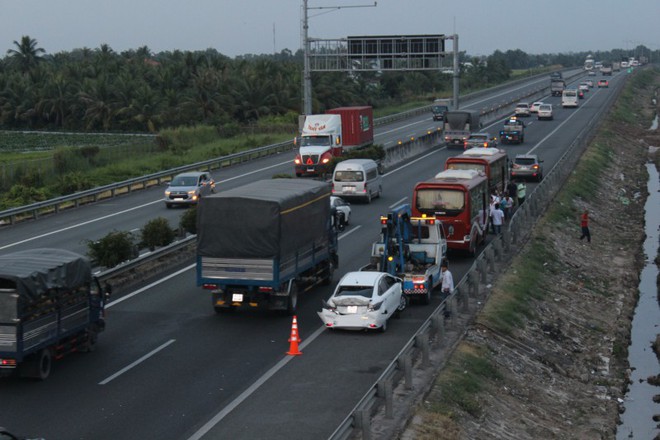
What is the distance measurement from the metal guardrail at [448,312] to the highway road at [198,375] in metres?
0.96

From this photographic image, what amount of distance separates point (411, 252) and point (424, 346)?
27.8 ft

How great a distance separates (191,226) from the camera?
125 ft

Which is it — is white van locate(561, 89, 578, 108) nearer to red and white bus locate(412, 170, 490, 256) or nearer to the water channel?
the water channel

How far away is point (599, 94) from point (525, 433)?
13351cm

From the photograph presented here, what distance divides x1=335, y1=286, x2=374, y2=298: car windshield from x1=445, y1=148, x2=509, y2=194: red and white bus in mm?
18932

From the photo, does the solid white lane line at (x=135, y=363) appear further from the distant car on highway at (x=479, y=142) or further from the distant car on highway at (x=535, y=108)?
the distant car on highway at (x=535, y=108)

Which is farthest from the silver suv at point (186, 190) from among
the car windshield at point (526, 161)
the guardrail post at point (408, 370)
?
the guardrail post at point (408, 370)

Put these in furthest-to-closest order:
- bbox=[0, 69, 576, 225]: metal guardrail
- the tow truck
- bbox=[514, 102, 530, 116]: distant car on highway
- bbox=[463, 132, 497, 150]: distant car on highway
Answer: bbox=[514, 102, 530, 116]: distant car on highway, bbox=[463, 132, 497, 150]: distant car on highway, bbox=[0, 69, 576, 225]: metal guardrail, the tow truck

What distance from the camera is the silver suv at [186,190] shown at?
1989 inches

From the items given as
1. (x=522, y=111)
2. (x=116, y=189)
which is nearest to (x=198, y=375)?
(x=116, y=189)

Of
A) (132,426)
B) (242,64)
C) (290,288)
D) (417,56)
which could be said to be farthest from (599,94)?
(132,426)

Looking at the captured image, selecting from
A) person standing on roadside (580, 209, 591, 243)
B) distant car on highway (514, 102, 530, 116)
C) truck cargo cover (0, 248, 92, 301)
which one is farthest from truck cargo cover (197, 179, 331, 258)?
distant car on highway (514, 102, 530, 116)

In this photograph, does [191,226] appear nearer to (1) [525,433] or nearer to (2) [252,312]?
(2) [252,312]

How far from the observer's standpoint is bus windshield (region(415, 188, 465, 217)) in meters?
35.4
